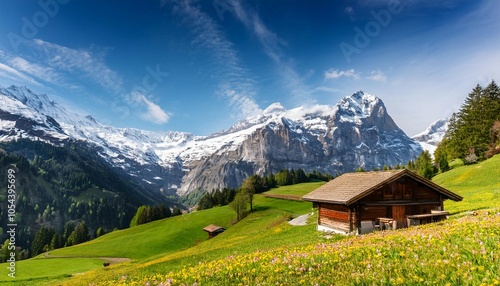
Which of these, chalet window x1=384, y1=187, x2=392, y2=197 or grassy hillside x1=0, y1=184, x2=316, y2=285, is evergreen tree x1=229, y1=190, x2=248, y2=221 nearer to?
grassy hillside x1=0, y1=184, x2=316, y2=285

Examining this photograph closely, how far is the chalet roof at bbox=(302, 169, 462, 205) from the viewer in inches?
1188

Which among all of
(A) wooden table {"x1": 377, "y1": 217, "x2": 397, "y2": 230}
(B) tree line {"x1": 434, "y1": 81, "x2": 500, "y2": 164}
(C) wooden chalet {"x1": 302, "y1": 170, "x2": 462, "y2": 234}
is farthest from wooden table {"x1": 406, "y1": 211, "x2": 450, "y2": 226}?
(B) tree line {"x1": 434, "y1": 81, "x2": 500, "y2": 164}

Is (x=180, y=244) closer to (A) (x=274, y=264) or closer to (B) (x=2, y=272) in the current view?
(B) (x=2, y=272)

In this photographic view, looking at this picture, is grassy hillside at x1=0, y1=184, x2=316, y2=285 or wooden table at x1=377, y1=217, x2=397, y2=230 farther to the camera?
grassy hillside at x1=0, y1=184, x2=316, y2=285

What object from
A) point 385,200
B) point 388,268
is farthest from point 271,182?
point 388,268

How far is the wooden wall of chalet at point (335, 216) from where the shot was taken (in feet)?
105

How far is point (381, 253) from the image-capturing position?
9.70 m

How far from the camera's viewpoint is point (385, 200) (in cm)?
3133

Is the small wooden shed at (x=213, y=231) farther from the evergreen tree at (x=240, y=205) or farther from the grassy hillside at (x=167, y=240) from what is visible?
the evergreen tree at (x=240, y=205)

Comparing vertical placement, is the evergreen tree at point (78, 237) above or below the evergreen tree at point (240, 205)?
below

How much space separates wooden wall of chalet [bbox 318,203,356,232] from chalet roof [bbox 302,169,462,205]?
1.59 meters

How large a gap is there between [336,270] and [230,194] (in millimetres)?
130315

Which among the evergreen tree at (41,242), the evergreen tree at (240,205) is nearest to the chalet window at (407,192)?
the evergreen tree at (240,205)

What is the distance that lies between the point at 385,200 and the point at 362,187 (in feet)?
8.84
